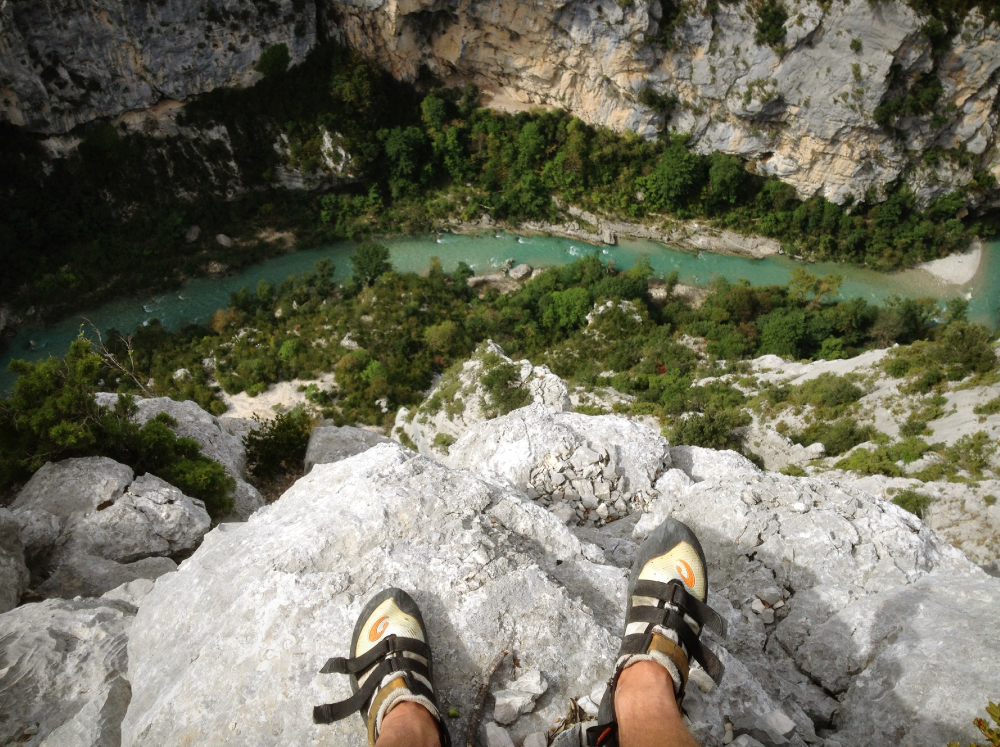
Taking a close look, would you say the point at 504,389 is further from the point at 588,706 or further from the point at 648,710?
the point at 648,710

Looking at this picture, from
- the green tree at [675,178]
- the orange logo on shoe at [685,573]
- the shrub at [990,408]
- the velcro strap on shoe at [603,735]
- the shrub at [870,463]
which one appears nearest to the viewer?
the velcro strap on shoe at [603,735]

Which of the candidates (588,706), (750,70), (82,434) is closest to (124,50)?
(82,434)

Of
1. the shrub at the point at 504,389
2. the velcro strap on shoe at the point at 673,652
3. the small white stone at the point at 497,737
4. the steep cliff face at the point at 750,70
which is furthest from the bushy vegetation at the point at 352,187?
the small white stone at the point at 497,737

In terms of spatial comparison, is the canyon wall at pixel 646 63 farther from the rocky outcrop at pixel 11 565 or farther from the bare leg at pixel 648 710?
the bare leg at pixel 648 710

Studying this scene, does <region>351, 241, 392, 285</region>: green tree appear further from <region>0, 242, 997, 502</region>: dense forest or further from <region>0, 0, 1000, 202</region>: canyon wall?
<region>0, 0, 1000, 202</region>: canyon wall

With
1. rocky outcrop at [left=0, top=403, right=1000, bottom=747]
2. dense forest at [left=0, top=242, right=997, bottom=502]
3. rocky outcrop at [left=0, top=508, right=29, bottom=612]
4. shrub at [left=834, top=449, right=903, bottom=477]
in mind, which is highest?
rocky outcrop at [left=0, top=403, right=1000, bottom=747]

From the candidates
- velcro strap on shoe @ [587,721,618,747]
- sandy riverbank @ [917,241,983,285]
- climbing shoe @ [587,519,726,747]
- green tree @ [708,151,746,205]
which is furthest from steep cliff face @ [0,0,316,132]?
sandy riverbank @ [917,241,983,285]
